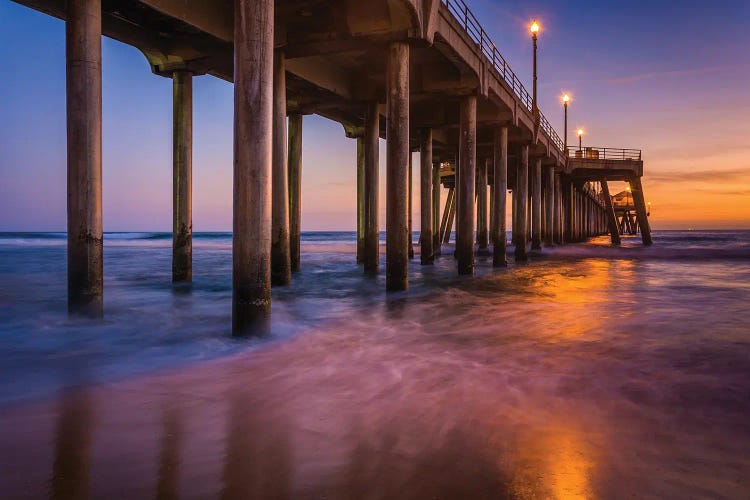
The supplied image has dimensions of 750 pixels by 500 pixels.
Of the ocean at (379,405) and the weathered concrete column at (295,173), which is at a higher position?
the weathered concrete column at (295,173)

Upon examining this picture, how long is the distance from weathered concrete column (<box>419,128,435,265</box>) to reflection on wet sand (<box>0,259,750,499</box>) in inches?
512

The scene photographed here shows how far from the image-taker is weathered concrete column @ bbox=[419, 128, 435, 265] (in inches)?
768

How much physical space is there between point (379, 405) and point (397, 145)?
7996 millimetres

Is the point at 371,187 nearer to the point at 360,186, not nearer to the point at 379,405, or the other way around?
the point at 360,186

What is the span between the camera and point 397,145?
11.4 meters

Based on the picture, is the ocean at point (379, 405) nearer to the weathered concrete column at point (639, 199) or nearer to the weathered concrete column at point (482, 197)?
the weathered concrete column at point (482, 197)

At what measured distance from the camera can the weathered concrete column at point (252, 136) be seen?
6176mm

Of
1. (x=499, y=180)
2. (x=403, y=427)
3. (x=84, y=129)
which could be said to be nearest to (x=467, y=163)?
(x=499, y=180)

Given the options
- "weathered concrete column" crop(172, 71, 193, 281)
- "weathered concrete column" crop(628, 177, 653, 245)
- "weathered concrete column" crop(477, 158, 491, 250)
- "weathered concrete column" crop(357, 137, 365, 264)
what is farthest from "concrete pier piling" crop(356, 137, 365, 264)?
"weathered concrete column" crop(628, 177, 653, 245)

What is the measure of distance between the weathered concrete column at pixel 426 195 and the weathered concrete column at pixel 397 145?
26.3 feet

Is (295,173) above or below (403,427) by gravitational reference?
above

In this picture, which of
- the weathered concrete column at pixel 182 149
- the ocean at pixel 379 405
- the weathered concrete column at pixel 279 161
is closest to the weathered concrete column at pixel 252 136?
the ocean at pixel 379 405

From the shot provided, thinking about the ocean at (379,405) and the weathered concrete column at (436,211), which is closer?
the ocean at (379,405)

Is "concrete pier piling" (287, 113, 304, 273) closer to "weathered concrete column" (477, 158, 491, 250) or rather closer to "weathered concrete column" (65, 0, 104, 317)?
"weathered concrete column" (65, 0, 104, 317)
